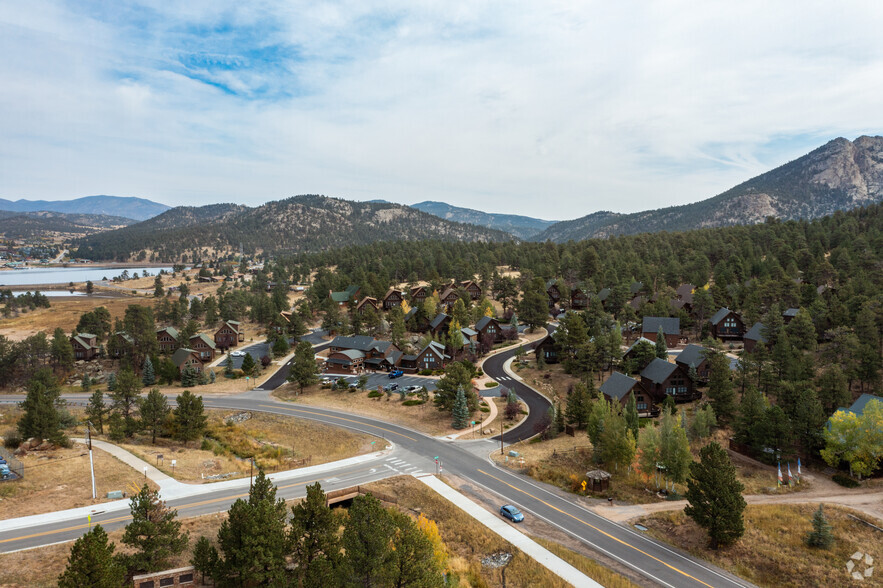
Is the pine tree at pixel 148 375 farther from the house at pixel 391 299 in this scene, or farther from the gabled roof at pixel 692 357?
the gabled roof at pixel 692 357

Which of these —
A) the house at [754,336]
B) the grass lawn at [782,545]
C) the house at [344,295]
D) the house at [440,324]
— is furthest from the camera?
the house at [344,295]

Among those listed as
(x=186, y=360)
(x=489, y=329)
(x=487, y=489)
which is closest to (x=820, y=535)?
(x=487, y=489)

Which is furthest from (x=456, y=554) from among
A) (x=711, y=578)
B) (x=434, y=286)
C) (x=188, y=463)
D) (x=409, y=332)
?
(x=434, y=286)

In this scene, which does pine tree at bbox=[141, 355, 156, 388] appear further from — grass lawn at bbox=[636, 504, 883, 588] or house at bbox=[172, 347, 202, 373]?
grass lawn at bbox=[636, 504, 883, 588]

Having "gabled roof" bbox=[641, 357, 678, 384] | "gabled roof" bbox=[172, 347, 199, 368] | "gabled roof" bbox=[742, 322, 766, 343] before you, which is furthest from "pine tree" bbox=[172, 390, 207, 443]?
"gabled roof" bbox=[742, 322, 766, 343]

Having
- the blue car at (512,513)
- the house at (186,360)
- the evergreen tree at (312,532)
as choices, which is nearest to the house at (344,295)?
the house at (186,360)
